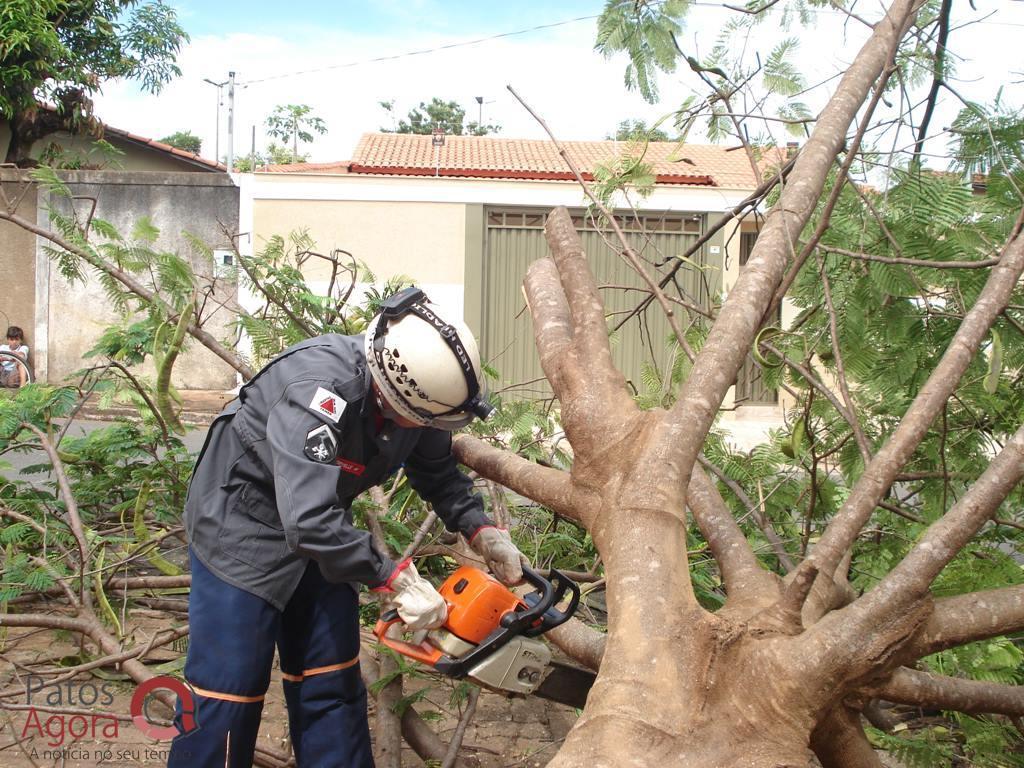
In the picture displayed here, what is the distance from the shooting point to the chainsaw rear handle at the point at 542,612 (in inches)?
93.5

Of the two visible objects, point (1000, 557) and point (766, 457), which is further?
point (766, 457)

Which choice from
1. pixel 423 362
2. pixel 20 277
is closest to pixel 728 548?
pixel 423 362

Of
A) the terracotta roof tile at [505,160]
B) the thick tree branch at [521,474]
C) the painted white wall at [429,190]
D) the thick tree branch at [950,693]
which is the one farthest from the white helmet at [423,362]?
the painted white wall at [429,190]

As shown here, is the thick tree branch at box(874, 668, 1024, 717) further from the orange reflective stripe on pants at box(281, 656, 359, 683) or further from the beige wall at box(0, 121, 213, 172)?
the beige wall at box(0, 121, 213, 172)

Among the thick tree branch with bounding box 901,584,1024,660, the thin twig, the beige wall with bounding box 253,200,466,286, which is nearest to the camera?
the thick tree branch with bounding box 901,584,1024,660

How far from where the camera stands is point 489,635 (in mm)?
2420

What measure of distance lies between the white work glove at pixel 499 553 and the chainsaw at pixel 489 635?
0.21 meters

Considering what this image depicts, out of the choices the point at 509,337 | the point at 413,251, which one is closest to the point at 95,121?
the point at 413,251

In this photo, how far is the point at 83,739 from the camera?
3.18 meters

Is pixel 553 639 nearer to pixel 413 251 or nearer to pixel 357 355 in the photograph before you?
pixel 357 355

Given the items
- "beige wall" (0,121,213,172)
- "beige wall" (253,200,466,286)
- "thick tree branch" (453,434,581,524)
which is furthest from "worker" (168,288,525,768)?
"beige wall" (0,121,213,172)

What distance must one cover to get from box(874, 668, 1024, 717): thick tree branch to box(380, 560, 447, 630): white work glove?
1.10 meters

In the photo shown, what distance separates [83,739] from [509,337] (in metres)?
11.2

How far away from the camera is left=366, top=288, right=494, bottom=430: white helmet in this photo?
2.41m
